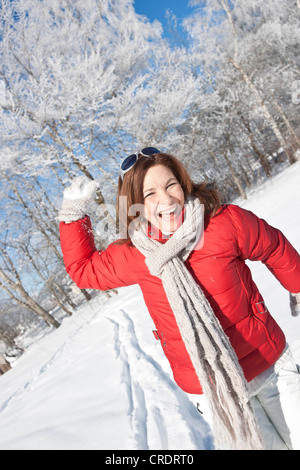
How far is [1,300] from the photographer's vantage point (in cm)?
1825

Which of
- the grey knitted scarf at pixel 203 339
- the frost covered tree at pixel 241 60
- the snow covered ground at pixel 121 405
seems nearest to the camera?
the grey knitted scarf at pixel 203 339

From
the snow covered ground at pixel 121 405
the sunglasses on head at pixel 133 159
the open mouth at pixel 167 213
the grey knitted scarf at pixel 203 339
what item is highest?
the sunglasses on head at pixel 133 159

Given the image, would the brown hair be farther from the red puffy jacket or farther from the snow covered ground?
the snow covered ground

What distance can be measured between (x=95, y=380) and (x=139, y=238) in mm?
2829

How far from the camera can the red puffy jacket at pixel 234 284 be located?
1.25 m

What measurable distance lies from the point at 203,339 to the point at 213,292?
0.72 ft

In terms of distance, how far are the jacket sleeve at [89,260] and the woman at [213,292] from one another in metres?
0.02

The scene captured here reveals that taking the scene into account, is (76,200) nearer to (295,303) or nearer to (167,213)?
(167,213)

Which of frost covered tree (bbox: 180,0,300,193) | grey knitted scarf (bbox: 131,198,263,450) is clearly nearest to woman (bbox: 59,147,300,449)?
grey knitted scarf (bbox: 131,198,263,450)

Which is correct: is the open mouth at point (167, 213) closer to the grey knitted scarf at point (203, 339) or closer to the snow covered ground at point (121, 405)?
the grey knitted scarf at point (203, 339)

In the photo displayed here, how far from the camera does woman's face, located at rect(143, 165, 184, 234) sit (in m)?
1.31

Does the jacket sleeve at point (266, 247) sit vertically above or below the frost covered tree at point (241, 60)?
below

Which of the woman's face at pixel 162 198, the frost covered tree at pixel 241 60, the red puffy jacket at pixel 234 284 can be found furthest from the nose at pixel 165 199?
the frost covered tree at pixel 241 60
